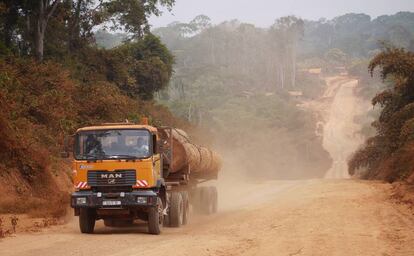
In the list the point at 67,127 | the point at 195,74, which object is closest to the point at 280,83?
the point at 195,74

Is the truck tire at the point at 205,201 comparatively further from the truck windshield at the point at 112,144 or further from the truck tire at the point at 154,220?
the truck windshield at the point at 112,144

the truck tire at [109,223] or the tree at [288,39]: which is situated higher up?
the tree at [288,39]

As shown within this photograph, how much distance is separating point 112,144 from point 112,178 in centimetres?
91

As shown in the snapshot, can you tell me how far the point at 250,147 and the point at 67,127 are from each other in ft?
144

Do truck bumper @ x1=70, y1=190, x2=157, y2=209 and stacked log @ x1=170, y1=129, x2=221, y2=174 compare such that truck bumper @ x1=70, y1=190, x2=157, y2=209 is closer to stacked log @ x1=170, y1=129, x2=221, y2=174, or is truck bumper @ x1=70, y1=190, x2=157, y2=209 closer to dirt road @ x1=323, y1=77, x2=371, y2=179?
stacked log @ x1=170, y1=129, x2=221, y2=174

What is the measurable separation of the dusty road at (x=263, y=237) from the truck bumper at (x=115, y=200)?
2.60 feet

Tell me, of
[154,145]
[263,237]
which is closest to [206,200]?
[154,145]

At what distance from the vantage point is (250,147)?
68.8 metres

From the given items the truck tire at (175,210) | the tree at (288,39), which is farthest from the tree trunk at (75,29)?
the tree at (288,39)

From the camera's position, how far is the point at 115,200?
1456cm

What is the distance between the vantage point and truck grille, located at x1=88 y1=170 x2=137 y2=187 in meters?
14.5

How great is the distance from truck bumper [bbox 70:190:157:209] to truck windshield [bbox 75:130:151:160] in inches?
38.0

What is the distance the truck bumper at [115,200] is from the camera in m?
14.5

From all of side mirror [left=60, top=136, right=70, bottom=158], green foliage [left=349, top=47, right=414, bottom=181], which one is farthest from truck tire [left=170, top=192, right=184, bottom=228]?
green foliage [left=349, top=47, right=414, bottom=181]
